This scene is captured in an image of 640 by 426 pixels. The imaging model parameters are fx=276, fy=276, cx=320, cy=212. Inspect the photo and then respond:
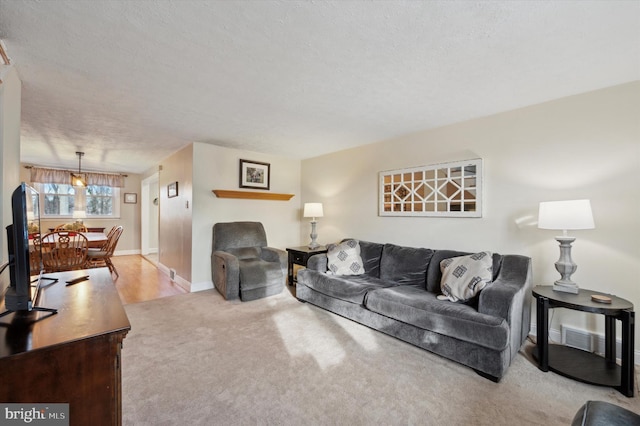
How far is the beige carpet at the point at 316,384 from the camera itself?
164 cm

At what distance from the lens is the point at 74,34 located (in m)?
1.62

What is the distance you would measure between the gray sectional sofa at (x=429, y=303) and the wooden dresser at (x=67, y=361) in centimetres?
210

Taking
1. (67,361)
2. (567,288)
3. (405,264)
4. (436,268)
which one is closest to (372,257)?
(405,264)

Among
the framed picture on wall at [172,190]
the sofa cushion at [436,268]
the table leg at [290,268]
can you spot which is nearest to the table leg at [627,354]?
the sofa cushion at [436,268]

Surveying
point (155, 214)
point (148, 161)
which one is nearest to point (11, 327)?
point (148, 161)

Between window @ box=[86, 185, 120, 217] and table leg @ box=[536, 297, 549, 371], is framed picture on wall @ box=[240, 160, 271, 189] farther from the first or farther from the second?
window @ box=[86, 185, 120, 217]

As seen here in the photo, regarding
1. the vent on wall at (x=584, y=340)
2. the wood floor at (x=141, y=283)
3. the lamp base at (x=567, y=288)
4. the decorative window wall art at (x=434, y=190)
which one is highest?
the decorative window wall art at (x=434, y=190)

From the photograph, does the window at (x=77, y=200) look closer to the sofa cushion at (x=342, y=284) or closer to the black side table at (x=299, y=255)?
the black side table at (x=299, y=255)

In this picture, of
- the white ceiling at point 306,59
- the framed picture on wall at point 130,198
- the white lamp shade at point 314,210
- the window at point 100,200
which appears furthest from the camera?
the framed picture on wall at point 130,198

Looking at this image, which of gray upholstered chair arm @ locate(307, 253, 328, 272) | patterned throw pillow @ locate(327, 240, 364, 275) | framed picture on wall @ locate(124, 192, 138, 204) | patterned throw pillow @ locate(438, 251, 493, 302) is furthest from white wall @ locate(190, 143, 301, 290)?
framed picture on wall @ locate(124, 192, 138, 204)

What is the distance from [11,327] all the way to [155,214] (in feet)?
25.0

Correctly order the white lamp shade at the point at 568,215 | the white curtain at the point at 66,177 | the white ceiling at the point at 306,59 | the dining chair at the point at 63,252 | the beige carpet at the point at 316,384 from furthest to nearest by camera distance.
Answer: the white curtain at the point at 66,177 < the dining chair at the point at 63,252 < the white lamp shade at the point at 568,215 < the beige carpet at the point at 316,384 < the white ceiling at the point at 306,59

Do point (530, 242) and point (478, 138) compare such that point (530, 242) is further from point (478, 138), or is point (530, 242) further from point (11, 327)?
point (11, 327)

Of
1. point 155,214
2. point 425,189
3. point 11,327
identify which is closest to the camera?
point 11,327
